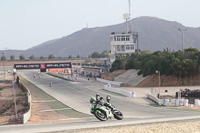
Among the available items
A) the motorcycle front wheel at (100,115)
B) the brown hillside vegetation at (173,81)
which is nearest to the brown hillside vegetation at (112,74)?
the brown hillside vegetation at (173,81)

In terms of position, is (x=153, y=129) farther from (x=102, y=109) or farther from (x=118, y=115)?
(x=118, y=115)

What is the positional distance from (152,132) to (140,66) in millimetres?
63287

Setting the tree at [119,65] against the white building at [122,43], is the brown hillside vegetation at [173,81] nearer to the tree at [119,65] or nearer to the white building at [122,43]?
the tree at [119,65]

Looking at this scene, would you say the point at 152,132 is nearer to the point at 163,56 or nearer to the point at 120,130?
the point at 120,130

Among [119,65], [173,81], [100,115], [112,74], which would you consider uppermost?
[119,65]

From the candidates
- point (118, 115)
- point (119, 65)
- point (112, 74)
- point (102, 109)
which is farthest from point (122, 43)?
point (102, 109)

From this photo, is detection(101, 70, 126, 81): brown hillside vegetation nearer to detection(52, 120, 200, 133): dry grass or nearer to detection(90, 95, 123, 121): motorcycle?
detection(90, 95, 123, 121): motorcycle

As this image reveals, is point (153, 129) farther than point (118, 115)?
No

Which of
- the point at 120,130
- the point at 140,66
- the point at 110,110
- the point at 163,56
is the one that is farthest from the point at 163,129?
the point at 140,66

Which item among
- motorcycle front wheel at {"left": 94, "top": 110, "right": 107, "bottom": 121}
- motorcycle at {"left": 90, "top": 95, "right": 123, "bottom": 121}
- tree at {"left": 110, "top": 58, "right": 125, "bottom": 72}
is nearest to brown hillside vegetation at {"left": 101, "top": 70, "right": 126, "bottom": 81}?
tree at {"left": 110, "top": 58, "right": 125, "bottom": 72}

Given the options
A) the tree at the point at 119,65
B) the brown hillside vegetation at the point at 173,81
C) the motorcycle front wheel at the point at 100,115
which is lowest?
the brown hillside vegetation at the point at 173,81

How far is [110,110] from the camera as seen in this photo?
62.5ft

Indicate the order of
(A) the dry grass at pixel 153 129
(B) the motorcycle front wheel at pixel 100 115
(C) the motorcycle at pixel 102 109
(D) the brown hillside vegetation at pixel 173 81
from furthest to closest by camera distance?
(D) the brown hillside vegetation at pixel 173 81 → (B) the motorcycle front wheel at pixel 100 115 → (C) the motorcycle at pixel 102 109 → (A) the dry grass at pixel 153 129

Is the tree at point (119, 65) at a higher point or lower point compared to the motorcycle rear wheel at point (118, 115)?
higher
